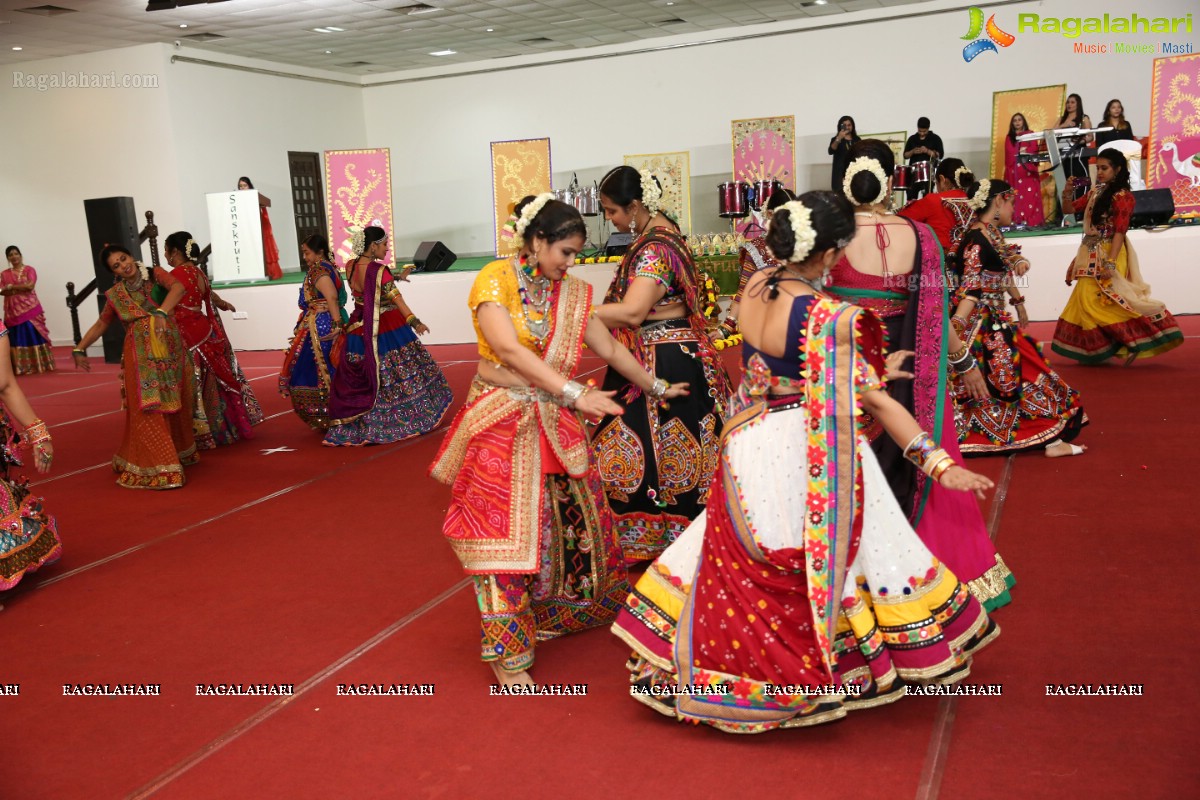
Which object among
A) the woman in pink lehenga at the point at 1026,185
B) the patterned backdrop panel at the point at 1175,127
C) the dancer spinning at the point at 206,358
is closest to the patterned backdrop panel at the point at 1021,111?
the woman in pink lehenga at the point at 1026,185

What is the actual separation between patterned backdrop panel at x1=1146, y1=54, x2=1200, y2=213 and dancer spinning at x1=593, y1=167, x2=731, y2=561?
832 centimetres

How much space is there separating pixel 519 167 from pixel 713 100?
3.52 metres

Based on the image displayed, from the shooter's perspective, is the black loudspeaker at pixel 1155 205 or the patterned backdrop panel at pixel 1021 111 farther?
the patterned backdrop panel at pixel 1021 111

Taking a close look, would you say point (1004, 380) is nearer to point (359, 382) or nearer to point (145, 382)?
point (359, 382)

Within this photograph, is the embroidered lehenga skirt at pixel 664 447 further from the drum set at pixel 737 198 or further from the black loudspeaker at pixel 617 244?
the drum set at pixel 737 198

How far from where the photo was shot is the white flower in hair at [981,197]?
15.0ft

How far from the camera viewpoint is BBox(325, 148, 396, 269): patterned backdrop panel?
39.2ft

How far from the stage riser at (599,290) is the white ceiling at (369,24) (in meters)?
3.21

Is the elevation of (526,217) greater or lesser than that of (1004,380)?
greater

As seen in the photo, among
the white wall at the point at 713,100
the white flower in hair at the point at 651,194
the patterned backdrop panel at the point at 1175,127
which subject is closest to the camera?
the white flower in hair at the point at 651,194

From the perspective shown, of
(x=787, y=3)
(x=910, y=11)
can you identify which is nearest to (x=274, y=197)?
(x=787, y=3)

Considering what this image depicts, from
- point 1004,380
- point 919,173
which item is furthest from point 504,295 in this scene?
point 919,173

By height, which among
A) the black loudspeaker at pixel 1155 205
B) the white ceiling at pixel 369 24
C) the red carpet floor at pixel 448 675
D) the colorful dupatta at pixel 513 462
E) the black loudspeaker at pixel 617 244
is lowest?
the red carpet floor at pixel 448 675

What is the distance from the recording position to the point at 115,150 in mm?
13445
